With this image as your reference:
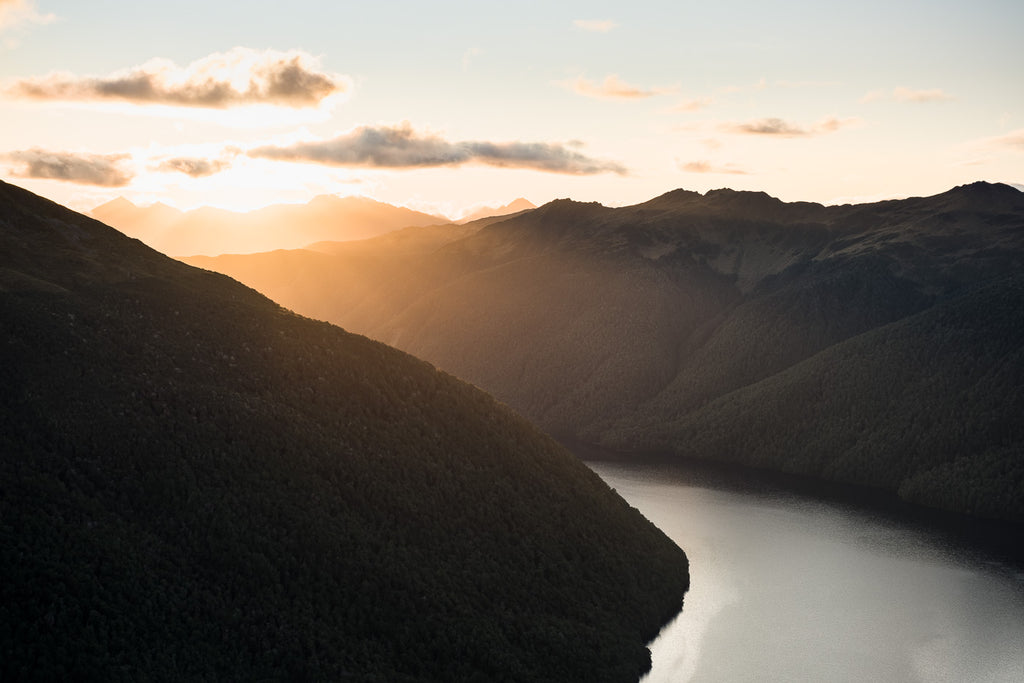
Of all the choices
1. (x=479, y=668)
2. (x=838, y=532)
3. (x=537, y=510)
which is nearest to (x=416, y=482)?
(x=537, y=510)

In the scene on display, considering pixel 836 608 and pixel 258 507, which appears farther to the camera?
pixel 836 608

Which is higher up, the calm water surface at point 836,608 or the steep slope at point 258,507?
the steep slope at point 258,507

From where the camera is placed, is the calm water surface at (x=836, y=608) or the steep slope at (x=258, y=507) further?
the calm water surface at (x=836, y=608)

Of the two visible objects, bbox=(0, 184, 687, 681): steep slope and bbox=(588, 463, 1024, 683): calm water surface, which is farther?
bbox=(588, 463, 1024, 683): calm water surface

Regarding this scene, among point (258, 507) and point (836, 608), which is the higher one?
point (258, 507)

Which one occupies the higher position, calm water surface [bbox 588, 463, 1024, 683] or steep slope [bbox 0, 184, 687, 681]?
steep slope [bbox 0, 184, 687, 681]

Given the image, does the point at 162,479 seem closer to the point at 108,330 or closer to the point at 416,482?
the point at 108,330
